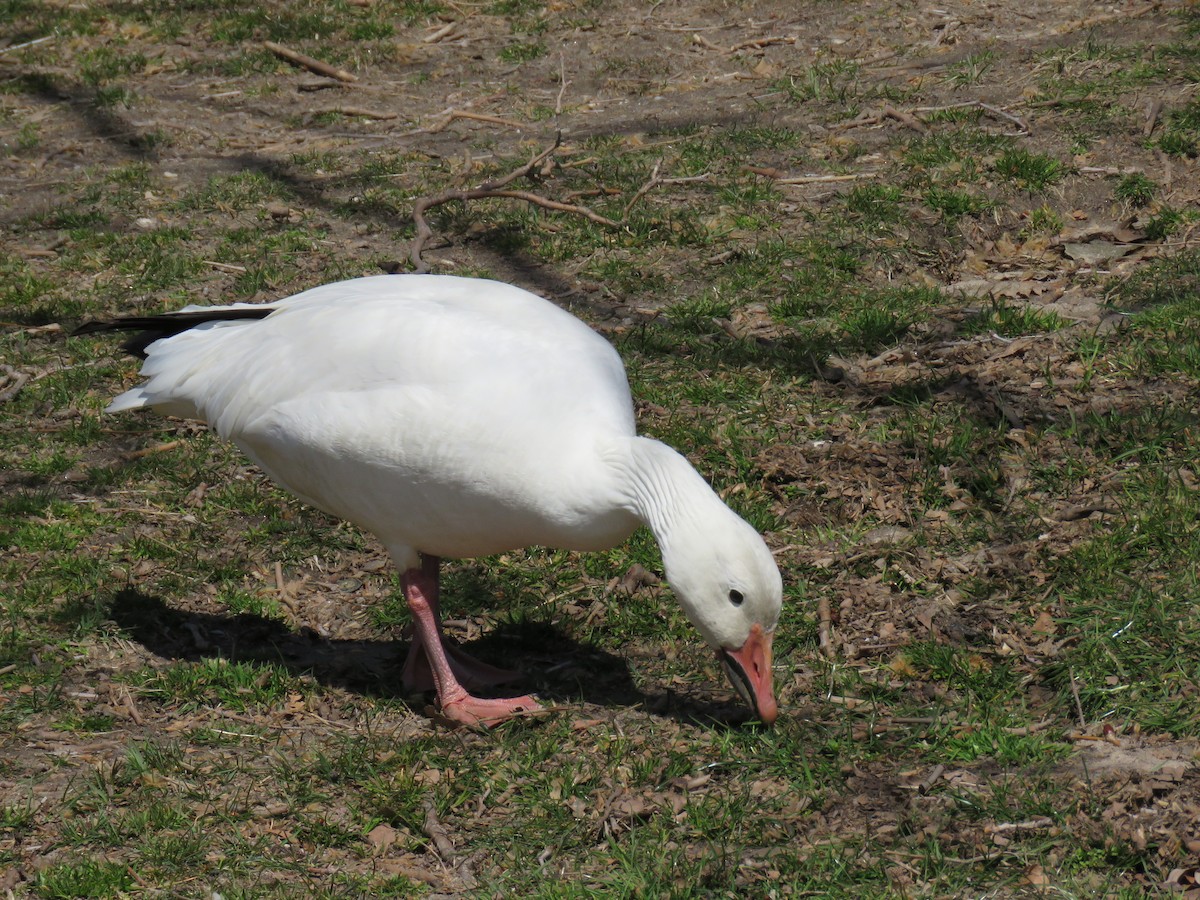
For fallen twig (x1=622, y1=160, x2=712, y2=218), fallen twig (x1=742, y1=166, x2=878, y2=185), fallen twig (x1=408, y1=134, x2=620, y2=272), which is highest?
fallen twig (x1=742, y1=166, x2=878, y2=185)

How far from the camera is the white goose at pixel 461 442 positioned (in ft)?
12.2

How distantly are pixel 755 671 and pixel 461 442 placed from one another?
110 cm

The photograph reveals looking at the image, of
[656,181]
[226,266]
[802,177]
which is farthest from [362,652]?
[802,177]

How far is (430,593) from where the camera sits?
14.8 feet

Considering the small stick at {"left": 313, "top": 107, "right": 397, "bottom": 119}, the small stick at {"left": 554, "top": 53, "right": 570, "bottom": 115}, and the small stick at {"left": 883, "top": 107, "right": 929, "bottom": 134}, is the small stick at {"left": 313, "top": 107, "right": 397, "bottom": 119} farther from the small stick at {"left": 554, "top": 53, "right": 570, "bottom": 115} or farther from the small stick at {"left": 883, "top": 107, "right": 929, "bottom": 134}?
the small stick at {"left": 883, "top": 107, "right": 929, "bottom": 134}

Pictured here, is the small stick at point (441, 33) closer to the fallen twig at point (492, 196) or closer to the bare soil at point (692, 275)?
the bare soil at point (692, 275)

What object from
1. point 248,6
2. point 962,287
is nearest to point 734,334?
point 962,287

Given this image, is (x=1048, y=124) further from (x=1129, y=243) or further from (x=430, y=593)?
(x=430, y=593)

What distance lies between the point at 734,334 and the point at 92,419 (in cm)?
303

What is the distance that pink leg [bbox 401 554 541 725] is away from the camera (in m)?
4.23

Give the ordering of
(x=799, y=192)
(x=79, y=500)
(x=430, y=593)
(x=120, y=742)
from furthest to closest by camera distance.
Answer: (x=799, y=192) → (x=79, y=500) → (x=430, y=593) → (x=120, y=742)

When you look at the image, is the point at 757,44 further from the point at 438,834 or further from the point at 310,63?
the point at 438,834

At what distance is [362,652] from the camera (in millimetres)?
4789

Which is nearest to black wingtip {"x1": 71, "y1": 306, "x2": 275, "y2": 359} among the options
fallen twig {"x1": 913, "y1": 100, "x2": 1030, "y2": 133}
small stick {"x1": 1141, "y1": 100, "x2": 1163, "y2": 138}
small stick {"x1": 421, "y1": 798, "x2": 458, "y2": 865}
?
small stick {"x1": 421, "y1": 798, "x2": 458, "y2": 865}
